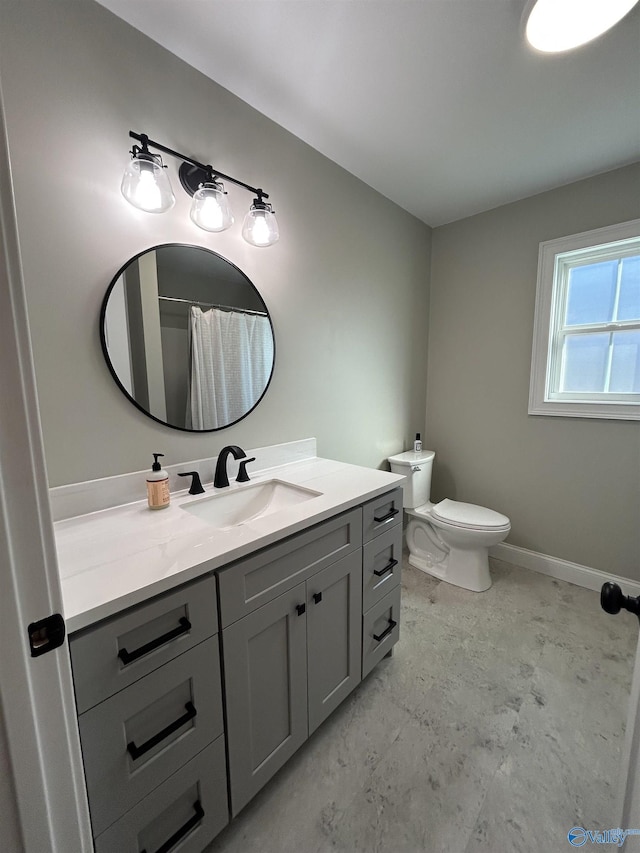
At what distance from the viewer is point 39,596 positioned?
482mm

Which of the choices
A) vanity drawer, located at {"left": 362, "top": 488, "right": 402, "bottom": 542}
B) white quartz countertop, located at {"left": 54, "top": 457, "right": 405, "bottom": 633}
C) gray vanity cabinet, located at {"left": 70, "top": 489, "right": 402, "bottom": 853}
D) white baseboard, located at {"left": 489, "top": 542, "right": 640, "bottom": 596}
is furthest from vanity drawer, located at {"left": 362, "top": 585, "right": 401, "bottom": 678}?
white baseboard, located at {"left": 489, "top": 542, "right": 640, "bottom": 596}

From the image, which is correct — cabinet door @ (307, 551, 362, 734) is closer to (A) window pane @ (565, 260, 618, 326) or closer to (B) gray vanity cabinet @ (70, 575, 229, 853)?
(B) gray vanity cabinet @ (70, 575, 229, 853)

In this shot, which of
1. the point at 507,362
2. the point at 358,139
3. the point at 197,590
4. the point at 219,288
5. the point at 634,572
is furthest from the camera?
the point at 507,362

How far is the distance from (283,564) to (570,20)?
192 cm

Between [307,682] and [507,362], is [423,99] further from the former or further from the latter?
[307,682]

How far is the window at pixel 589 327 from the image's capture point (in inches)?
77.8

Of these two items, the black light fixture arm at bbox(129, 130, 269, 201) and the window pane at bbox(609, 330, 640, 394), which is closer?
Result: the black light fixture arm at bbox(129, 130, 269, 201)

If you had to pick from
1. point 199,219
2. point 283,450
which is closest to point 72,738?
point 283,450

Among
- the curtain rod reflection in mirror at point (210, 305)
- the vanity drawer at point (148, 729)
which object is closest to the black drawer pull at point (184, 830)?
the vanity drawer at point (148, 729)

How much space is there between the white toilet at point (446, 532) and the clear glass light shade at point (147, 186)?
6.19 ft

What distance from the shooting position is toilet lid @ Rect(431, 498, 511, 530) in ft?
6.61

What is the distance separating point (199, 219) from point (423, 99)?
1.09 metres

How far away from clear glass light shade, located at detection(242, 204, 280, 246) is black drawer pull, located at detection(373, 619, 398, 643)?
1745 mm

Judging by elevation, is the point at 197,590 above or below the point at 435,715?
above
